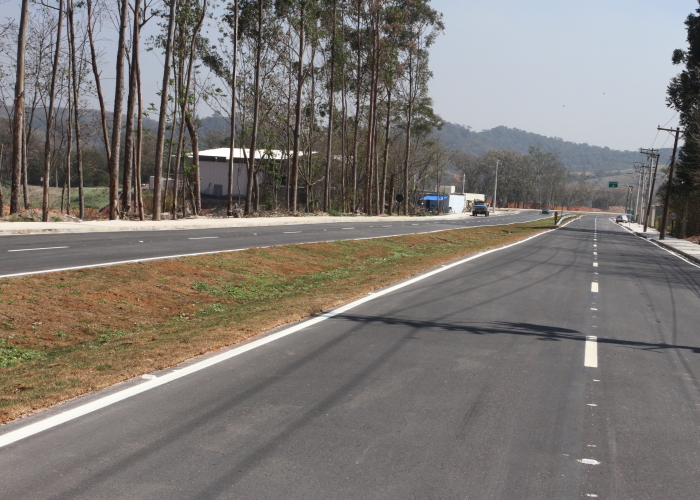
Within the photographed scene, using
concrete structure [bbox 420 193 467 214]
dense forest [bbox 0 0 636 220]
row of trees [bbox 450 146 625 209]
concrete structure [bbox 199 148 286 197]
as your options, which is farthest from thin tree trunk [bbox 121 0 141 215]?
row of trees [bbox 450 146 625 209]

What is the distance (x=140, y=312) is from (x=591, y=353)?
7253 mm

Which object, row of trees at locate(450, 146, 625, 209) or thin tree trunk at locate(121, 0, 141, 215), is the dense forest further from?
row of trees at locate(450, 146, 625, 209)

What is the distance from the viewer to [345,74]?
210 feet

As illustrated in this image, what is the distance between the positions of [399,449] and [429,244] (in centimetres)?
2688

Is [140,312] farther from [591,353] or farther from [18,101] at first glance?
[18,101]

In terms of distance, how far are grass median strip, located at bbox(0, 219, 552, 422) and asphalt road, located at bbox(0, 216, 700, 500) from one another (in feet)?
2.18

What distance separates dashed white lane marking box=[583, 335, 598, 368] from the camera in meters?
8.05

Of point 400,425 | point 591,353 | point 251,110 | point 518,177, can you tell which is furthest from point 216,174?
point 518,177

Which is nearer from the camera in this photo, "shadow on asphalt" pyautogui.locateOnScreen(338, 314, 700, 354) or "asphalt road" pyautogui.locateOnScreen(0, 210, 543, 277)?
"shadow on asphalt" pyautogui.locateOnScreen(338, 314, 700, 354)

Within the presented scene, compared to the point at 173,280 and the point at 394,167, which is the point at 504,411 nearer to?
the point at 173,280

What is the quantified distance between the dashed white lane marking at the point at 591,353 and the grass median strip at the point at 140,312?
12.8 ft

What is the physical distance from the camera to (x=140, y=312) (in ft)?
38.3

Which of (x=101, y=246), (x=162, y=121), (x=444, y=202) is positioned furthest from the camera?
(x=444, y=202)

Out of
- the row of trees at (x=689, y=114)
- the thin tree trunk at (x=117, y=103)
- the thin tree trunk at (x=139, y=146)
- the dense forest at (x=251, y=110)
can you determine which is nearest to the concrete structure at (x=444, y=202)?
the dense forest at (x=251, y=110)
